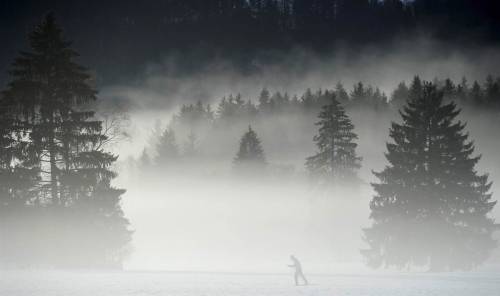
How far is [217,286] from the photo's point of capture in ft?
77.5

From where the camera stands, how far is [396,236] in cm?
3419

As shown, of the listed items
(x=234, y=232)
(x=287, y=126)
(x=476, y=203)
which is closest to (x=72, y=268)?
(x=476, y=203)

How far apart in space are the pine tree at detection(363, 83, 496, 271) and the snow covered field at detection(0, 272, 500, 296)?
5.33 m

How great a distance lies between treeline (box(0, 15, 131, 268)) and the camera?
28.8 metres

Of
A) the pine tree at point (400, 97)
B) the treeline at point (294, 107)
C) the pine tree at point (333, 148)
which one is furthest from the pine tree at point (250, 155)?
the pine tree at point (400, 97)

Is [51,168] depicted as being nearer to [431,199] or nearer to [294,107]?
[431,199]

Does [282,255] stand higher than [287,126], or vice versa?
[287,126]

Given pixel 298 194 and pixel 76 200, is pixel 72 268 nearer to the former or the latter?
pixel 76 200

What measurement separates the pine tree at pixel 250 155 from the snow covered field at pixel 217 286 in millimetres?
35214

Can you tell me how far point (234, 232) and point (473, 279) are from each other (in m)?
44.7

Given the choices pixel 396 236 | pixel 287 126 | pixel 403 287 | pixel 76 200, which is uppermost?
pixel 287 126

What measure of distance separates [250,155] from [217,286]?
39.8 metres

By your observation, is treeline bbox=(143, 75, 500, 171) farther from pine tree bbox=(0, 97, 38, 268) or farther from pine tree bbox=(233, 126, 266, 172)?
pine tree bbox=(0, 97, 38, 268)

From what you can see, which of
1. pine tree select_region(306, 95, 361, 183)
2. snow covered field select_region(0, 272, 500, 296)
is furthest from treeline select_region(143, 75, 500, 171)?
snow covered field select_region(0, 272, 500, 296)
